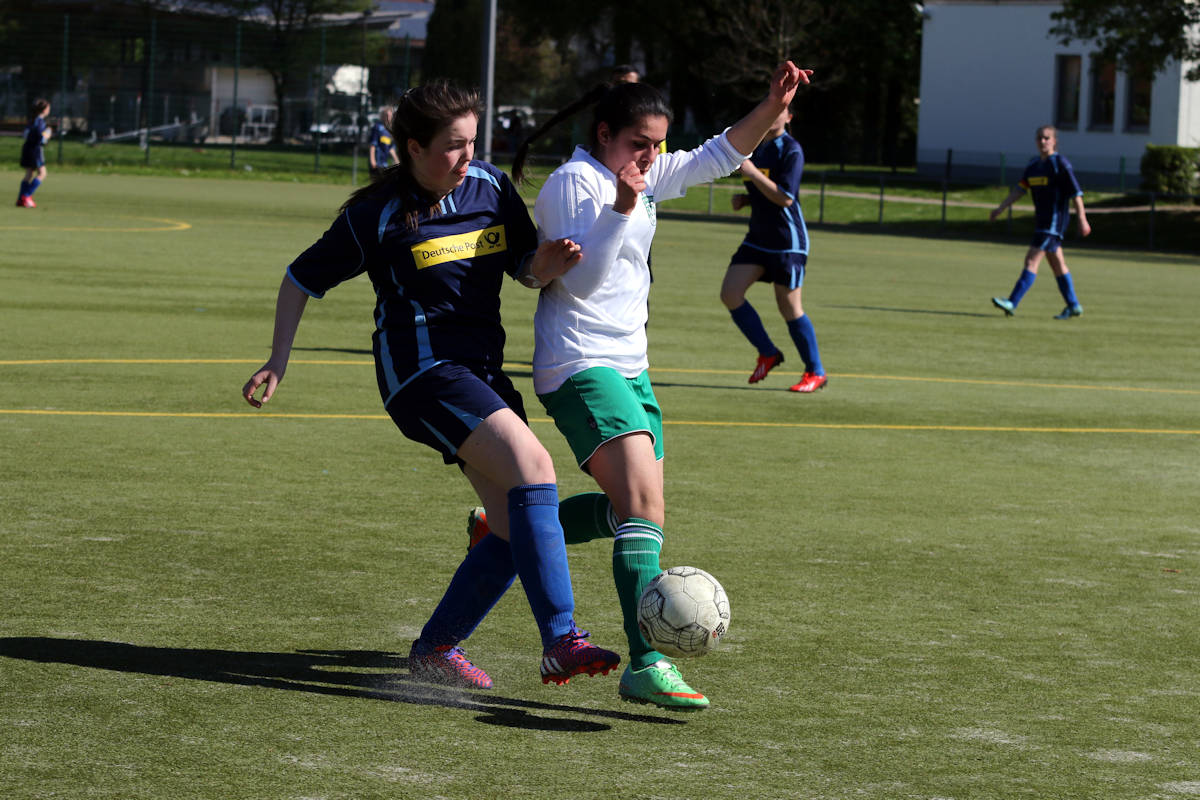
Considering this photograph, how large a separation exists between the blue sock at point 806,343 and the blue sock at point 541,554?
7.79 meters

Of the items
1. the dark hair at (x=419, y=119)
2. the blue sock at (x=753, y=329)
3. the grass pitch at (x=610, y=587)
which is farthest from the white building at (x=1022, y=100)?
the dark hair at (x=419, y=119)

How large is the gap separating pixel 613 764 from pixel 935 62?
5903 cm

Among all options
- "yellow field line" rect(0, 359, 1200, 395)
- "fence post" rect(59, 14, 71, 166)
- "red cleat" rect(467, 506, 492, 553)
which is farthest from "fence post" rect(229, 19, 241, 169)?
"red cleat" rect(467, 506, 492, 553)

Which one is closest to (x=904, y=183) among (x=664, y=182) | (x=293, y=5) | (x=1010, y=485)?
(x=293, y=5)

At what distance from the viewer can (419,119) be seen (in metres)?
4.82

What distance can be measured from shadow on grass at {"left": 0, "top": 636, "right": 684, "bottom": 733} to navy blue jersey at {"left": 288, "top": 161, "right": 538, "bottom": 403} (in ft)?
2.77

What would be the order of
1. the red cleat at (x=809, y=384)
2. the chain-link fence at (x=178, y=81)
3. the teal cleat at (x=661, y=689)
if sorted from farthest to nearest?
the chain-link fence at (x=178, y=81) < the red cleat at (x=809, y=384) < the teal cleat at (x=661, y=689)

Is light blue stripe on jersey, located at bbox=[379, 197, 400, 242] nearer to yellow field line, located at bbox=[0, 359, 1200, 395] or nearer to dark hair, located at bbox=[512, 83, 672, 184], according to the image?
dark hair, located at bbox=[512, 83, 672, 184]

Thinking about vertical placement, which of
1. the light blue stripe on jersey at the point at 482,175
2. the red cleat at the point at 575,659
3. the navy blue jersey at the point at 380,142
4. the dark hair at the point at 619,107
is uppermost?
the navy blue jersey at the point at 380,142

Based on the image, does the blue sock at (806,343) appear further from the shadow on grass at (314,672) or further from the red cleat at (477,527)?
the shadow on grass at (314,672)

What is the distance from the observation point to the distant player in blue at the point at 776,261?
40.8ft

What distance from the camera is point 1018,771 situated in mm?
4391

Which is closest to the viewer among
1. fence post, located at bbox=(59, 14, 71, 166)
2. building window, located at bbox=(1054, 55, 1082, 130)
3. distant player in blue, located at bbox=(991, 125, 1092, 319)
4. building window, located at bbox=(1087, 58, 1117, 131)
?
distant player in blue, located at bbox=(991, 125, 1092, 319)

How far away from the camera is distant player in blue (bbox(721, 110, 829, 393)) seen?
40.8ft
